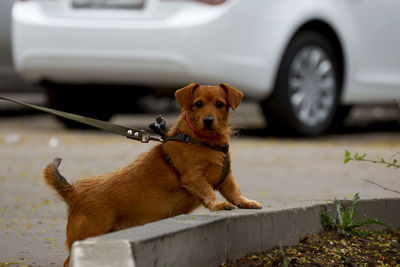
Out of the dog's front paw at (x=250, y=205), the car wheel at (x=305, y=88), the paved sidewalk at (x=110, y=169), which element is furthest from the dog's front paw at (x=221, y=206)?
the car wheel at (x=305, y=88)

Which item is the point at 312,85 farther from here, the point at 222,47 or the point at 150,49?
the point at 150,49

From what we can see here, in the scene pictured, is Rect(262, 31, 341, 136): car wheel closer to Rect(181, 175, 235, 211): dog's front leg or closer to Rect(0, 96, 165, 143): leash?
Rect(0, 96, 165, 143): leash

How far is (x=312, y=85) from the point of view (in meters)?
8.73

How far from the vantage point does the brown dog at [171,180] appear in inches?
135

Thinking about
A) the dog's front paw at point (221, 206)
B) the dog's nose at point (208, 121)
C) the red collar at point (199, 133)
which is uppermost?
the dog's nose at point (208, 121)

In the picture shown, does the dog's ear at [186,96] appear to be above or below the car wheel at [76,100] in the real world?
below

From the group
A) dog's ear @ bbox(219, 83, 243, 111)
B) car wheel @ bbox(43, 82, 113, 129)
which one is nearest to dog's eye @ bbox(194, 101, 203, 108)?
dog's ear @ bbox(219, 83, 243, 111)

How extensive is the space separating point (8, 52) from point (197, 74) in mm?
3733

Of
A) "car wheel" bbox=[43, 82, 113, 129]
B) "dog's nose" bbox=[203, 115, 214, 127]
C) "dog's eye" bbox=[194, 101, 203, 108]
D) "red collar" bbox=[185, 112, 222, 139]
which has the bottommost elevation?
"red collar" bbox=[185, 112, 222, 139]

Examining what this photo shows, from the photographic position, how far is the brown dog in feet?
11.2

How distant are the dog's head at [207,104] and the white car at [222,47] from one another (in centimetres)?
428

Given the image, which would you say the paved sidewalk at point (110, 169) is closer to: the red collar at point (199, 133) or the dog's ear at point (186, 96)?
the red collar at point (199, 133)

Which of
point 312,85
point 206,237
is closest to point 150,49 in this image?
point 312,85

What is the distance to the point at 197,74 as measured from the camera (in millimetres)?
7977
